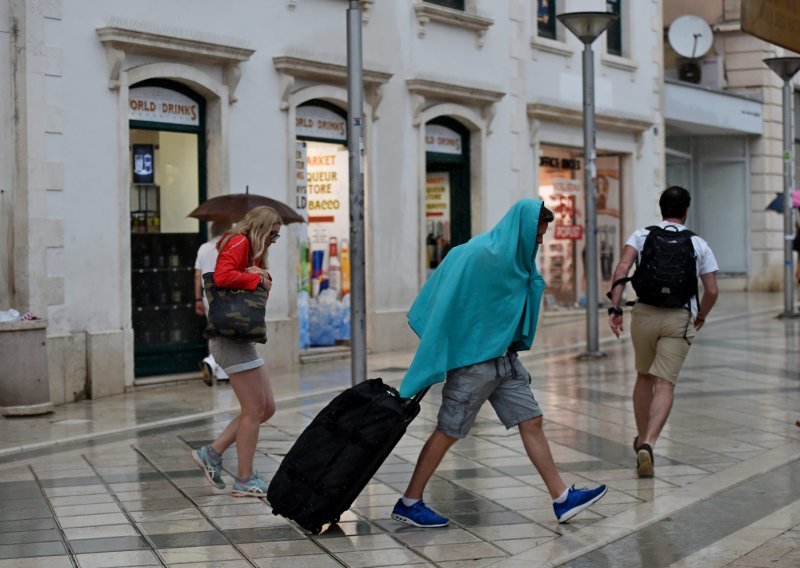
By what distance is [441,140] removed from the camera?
2012 centimetres

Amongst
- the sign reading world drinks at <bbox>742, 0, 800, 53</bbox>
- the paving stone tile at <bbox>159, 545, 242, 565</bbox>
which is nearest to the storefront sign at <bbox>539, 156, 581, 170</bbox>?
the paving stone tile at <bbox>159, 545, 242, 565</bbox>

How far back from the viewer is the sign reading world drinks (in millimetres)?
4430

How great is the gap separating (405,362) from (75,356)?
14.7 feet

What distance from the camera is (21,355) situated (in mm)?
12305

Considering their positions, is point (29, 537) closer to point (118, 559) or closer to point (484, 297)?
point (118, 559)

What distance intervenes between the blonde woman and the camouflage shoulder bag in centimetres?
5

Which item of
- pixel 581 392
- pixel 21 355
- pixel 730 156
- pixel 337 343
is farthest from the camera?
pixel 730 156

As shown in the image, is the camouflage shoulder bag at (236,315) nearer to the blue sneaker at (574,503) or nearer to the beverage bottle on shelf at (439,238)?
the blue sneaker at (574,503)

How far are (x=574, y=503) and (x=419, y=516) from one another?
0.81 metres

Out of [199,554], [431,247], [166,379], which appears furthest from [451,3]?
[199,554]

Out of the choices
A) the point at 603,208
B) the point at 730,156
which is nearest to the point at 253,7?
the point at 603,208

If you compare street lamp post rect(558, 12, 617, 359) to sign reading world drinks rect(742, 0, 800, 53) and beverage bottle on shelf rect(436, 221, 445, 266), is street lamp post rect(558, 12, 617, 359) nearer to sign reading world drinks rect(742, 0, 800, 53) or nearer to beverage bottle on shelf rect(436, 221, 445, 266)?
beverage bottle on shelf rect(436, 221, 445, 266)

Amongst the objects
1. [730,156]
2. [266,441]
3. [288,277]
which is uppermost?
[730,156]

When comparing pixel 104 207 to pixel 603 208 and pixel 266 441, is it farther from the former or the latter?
pixel 603 208
